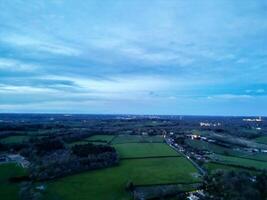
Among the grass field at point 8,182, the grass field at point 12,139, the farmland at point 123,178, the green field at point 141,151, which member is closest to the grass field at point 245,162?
the farmland at point 123,178

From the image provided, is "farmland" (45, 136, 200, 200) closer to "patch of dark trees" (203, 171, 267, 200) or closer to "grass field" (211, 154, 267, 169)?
"grass field" (211, 154, 267, 169)

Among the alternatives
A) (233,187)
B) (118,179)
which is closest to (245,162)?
(118,179)

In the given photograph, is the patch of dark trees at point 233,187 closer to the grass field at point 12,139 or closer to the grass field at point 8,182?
the grass field at point 8,182

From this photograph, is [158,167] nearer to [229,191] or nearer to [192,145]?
[229,191]

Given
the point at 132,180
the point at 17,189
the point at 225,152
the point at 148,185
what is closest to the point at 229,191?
the point at 148,185

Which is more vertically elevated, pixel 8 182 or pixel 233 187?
pixel 233 187

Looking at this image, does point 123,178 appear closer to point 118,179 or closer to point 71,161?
point 118,179

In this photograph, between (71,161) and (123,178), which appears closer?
(123,178)
